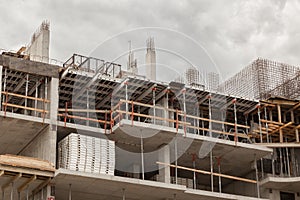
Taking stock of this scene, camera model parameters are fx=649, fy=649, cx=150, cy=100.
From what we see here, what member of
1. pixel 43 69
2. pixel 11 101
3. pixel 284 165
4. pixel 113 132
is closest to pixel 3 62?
pixel 43 69

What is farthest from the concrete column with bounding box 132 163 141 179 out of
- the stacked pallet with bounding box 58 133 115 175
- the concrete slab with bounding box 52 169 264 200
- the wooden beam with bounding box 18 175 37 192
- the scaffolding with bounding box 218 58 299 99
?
the scaffolding with bounding box 218 58 299 99

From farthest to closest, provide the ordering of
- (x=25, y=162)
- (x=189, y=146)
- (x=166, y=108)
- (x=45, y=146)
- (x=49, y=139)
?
(x=166, y=108) < (x=189, y=146) < (x=45, y=146) < (x=49, y=139) < (x=25, y=162)

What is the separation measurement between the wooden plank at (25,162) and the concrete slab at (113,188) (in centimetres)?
67

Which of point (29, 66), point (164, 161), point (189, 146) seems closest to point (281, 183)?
point (189, 146)

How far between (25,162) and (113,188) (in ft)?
16.9

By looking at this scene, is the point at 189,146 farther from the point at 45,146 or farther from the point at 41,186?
the point at 41,186

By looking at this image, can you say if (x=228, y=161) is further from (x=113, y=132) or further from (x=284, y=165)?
(x=113, y=132)

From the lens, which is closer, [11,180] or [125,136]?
[11,180]

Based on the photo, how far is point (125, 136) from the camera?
35.5m

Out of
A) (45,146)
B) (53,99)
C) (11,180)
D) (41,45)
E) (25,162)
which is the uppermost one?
(41,45)

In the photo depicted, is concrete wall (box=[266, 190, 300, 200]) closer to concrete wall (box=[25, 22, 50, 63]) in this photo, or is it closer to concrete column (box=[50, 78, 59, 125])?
concrete column (box=[50, 78, 59, 125])

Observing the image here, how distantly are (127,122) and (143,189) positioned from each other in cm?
363

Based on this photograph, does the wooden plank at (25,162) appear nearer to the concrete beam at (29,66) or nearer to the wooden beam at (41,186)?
the wooden beam at (41,186)

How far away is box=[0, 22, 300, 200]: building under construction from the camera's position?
108ft
